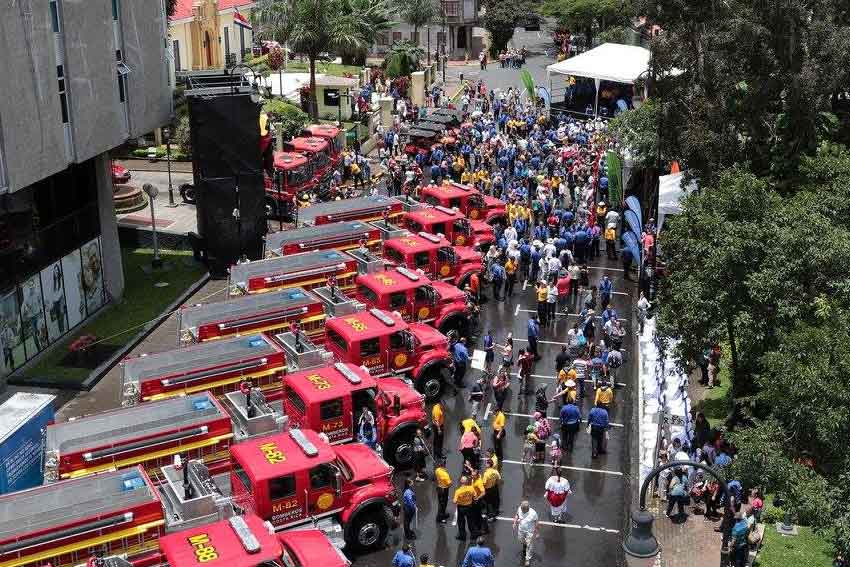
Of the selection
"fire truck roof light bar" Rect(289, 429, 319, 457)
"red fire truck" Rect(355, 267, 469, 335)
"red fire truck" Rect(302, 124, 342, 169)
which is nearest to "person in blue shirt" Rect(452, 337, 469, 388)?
"red fire truck" Rect(355, 267, 469, 335)

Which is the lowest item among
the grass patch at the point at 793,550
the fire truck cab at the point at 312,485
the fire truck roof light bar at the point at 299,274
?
the grass patch at the point at 793,550

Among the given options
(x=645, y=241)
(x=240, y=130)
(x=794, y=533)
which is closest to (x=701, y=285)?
(x=794, y=533)

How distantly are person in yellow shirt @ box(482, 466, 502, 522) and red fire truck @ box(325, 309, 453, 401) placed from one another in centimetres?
499

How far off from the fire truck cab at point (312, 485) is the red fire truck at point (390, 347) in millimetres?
4678

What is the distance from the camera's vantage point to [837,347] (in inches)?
656

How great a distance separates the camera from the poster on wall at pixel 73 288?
30109 mm

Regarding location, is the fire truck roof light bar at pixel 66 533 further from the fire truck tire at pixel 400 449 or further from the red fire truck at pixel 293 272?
the red fire truck at pixel 293 272

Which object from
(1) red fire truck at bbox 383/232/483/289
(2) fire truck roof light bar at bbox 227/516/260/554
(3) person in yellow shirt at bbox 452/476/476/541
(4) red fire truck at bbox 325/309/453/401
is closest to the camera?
(2) fire truck roof light bar at bbox 227/516/260/554

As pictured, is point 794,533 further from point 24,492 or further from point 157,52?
point 157,52

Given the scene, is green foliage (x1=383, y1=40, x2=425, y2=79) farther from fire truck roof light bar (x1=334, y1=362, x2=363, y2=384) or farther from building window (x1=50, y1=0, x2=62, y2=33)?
fire truck roof light bar (x1=334, y1=362, x2=363, y2=384)

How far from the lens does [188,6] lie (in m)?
66.2

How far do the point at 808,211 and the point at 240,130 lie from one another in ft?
63.2

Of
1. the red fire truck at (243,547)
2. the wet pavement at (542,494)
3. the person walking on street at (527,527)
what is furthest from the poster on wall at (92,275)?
the person walking on street at (527,527)

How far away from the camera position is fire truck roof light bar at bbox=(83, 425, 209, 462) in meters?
19.0
